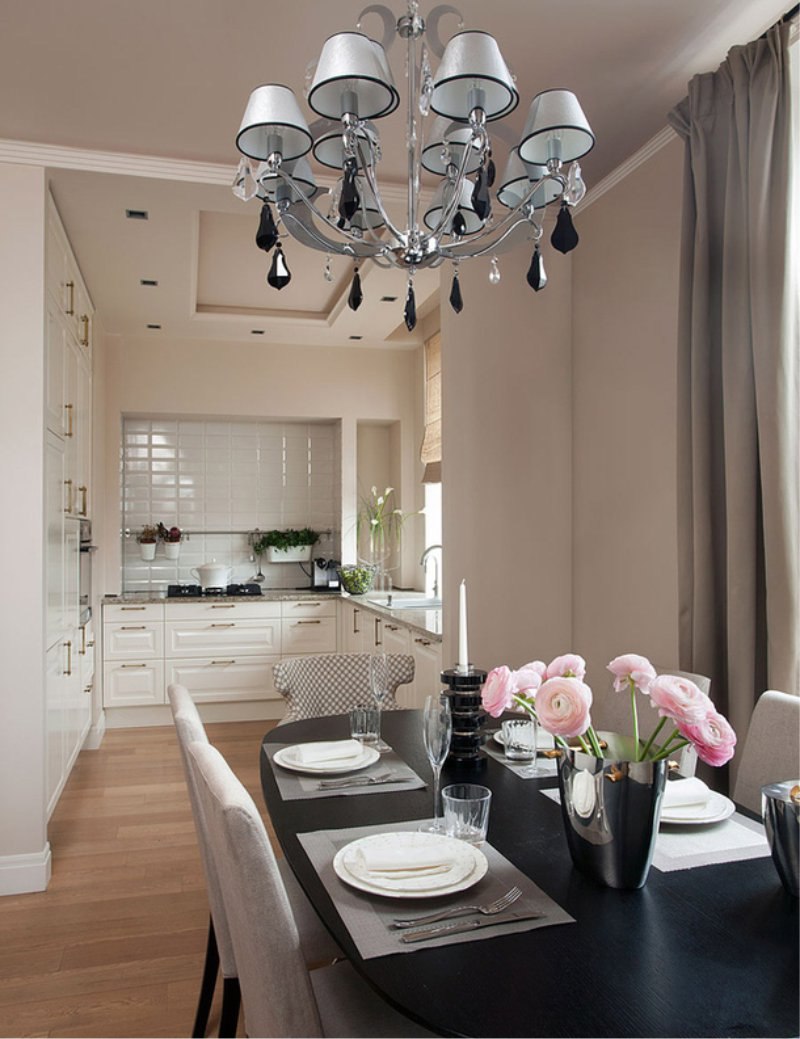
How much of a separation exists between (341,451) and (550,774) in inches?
174

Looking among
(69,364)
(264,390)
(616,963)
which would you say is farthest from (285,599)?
(616,963)

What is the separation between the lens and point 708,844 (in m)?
1.42

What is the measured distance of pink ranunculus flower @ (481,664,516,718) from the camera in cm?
147

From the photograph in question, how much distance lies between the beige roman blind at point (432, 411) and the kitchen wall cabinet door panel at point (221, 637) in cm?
153

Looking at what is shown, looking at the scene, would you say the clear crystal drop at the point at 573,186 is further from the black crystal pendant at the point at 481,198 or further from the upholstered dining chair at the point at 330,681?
the upholstered dining chair at the point at 330,681

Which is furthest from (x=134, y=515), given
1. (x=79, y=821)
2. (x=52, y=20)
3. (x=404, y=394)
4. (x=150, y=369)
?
(x=52, y=20)

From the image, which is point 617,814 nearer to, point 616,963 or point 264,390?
point 616,963

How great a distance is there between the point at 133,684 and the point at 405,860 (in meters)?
4.44

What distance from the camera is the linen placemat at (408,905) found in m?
1.09

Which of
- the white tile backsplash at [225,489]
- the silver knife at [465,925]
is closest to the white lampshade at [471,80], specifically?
the silver knife at [465,925]

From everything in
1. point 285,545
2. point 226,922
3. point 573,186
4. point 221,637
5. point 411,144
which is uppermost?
point 411,144

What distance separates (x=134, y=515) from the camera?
6.00m

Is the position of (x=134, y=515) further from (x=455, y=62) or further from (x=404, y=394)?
(x=455, y=62)

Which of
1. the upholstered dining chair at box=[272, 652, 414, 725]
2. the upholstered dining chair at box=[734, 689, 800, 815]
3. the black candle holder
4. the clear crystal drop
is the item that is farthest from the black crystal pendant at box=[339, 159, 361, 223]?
the upholstered dining chair at box=[272, 652, 414, 725]
